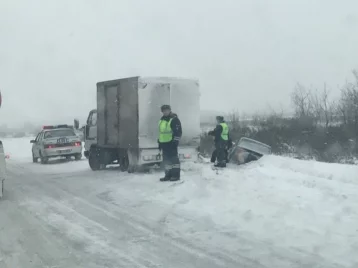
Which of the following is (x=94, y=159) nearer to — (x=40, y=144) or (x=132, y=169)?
(x=132, y=169)

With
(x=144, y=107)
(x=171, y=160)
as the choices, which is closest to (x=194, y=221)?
(x=171, y=160)

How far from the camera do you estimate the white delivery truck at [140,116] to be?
50.0ft

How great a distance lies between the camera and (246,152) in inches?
620

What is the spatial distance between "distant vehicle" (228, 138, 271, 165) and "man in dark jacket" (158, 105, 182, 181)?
326cm

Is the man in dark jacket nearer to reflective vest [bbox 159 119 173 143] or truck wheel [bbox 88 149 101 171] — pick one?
reflective vest [bbox 159 119 173 143]

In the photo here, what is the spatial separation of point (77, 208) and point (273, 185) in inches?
166

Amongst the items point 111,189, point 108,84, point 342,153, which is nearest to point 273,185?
point 111,189

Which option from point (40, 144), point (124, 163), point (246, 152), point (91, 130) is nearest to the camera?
point (246, 152)

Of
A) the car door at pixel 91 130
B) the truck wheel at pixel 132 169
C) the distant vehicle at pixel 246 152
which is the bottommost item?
the truck wheel at pixel 132 169

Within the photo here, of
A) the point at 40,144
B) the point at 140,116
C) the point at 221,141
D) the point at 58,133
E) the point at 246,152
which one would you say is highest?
the point at 140,116

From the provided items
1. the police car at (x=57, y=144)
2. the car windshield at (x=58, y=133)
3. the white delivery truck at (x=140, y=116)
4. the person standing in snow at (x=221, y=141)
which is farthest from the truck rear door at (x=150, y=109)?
the car windshield at (x=58, y=133)

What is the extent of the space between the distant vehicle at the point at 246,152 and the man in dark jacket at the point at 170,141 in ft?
10.7

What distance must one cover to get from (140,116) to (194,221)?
23.3 feet

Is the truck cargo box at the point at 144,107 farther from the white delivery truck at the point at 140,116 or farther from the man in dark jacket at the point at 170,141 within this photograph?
the man in dark jacket at the point at 170,141
